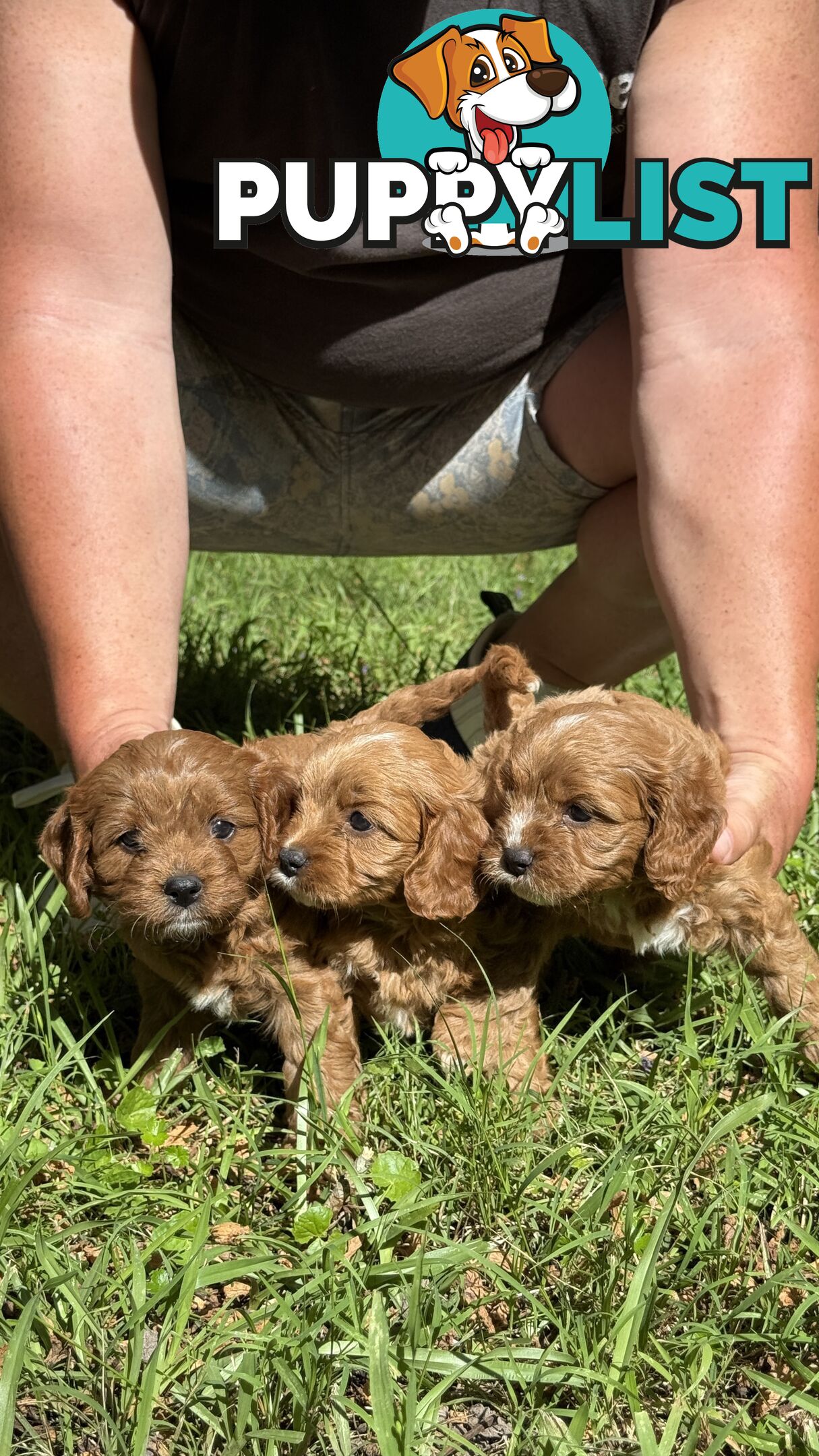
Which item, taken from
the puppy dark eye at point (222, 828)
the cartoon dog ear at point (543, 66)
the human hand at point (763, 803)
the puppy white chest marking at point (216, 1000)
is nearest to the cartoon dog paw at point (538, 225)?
the cartoon dog ear at point (543, 66)

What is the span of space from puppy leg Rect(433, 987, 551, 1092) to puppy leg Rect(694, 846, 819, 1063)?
1.52 ft

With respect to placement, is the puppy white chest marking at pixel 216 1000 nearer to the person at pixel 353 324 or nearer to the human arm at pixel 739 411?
the person at pixel 353 324

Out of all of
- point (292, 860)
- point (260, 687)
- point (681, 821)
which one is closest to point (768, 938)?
point (681, 821)

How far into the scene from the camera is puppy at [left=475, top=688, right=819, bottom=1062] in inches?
93.8

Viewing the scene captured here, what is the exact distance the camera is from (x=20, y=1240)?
2232 mm

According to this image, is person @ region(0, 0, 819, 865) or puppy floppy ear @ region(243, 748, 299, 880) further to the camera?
person @ region(0, 0, 819, 865)

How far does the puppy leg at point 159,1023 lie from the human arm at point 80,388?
52 centimetres

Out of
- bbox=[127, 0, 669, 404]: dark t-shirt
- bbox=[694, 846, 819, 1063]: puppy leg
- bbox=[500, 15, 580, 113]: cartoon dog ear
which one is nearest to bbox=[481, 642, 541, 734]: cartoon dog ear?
bbox=[694, 846, 819, 1063]: puppy leg

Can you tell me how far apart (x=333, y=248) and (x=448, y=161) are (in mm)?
431

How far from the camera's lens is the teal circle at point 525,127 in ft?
9.66

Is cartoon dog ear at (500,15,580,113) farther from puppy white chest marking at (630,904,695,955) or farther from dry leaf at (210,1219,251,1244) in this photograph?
dry leaf at (210,1219,251,1244)

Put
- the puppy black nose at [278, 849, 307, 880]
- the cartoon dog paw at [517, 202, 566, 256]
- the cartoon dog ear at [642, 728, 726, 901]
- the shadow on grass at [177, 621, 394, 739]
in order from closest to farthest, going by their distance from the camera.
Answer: the cartoon dog ear at [642, 728, 726, 901] → the puppy black nose at [278, 849, 307, 880] → the cartoon dog paw at [517, 202, 566, 256] → the shadow on grass at [177, 621, 394, 739]

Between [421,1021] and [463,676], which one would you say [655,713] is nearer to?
[463,676]

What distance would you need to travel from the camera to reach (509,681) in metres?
2.85
